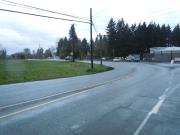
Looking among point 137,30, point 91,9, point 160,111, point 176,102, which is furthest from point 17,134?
point 137,30

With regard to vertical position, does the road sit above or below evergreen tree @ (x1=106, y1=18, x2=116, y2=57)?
below

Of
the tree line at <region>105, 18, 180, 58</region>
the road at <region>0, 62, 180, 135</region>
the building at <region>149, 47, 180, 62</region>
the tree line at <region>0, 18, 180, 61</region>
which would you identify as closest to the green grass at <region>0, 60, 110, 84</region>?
the road at <region>0, 62, 180, 135</region>

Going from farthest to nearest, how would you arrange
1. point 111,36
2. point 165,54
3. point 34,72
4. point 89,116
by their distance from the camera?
point 111,36
point 165,54
point 34,72
point 89,116

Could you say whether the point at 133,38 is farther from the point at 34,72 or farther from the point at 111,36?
the point at 34,72

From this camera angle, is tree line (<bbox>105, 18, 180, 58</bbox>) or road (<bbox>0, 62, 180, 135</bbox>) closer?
road (<bbox>0, 62, 180, 135</bbox>)

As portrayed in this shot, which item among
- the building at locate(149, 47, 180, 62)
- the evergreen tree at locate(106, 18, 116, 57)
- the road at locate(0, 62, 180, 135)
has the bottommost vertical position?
the building at locate(149, 47, 180, 62)

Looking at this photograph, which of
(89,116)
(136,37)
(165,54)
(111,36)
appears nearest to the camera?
(89,116)

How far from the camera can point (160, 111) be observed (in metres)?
10.8

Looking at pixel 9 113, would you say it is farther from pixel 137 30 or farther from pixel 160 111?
pixel 137 30

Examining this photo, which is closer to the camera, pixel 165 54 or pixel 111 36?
pixel 165 54

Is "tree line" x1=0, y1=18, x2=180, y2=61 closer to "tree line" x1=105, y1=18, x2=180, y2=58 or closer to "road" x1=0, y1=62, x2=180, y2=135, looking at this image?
"tree line" x1=105, y1=18, x2=180, y2=58

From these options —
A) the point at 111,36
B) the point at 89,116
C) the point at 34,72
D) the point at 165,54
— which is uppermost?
the point at 111,36

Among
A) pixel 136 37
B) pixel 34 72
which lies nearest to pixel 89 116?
pixel 34 72

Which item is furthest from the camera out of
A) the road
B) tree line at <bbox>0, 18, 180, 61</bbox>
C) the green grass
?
tree line at <bbox>0, 18, 180, 61</bbox>
